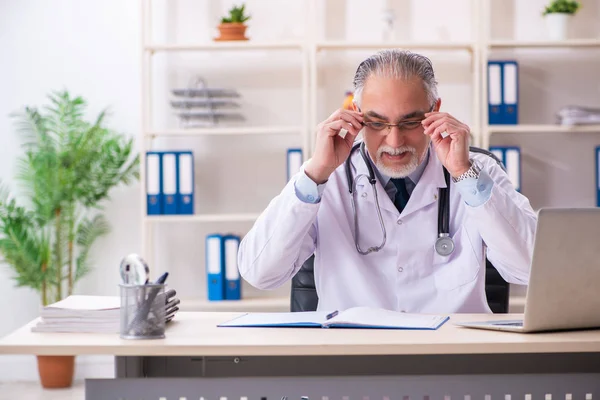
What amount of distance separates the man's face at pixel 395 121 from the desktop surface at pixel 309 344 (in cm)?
67

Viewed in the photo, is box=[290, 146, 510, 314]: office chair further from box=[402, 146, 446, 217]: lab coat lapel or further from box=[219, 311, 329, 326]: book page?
box=[219, 311, 329, 326]: book page

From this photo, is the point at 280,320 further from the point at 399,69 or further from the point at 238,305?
the point at 238,305

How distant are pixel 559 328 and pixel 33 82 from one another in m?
3.41

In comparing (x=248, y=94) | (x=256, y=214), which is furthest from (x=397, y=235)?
(x=248, y=94)

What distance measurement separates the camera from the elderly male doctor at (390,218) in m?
1.94

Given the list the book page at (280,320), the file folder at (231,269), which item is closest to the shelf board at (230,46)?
the file folder at (231,269)

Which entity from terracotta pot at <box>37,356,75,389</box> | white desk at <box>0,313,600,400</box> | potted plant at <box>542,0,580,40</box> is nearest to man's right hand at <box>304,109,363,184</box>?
white desk at <box>0,313,600,400</box>

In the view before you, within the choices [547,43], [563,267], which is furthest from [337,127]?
[547,43]

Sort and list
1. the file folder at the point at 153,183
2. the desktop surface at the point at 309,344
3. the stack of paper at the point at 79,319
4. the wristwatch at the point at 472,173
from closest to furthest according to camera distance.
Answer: the desktop surface at the point at 309,344
the stack of paper at the point at 79,319
the wristwatch at the point at 472,173
the file folder at the point at 153,183

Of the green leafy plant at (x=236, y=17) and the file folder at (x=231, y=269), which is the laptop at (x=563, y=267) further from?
the green leafy plant at (x=236, y=17)

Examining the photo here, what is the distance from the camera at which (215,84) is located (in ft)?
13.5

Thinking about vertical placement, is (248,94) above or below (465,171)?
above

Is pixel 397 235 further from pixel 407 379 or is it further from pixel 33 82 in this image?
pixel 33 82

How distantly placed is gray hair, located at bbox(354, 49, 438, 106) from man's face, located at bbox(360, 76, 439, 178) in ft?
0.07
